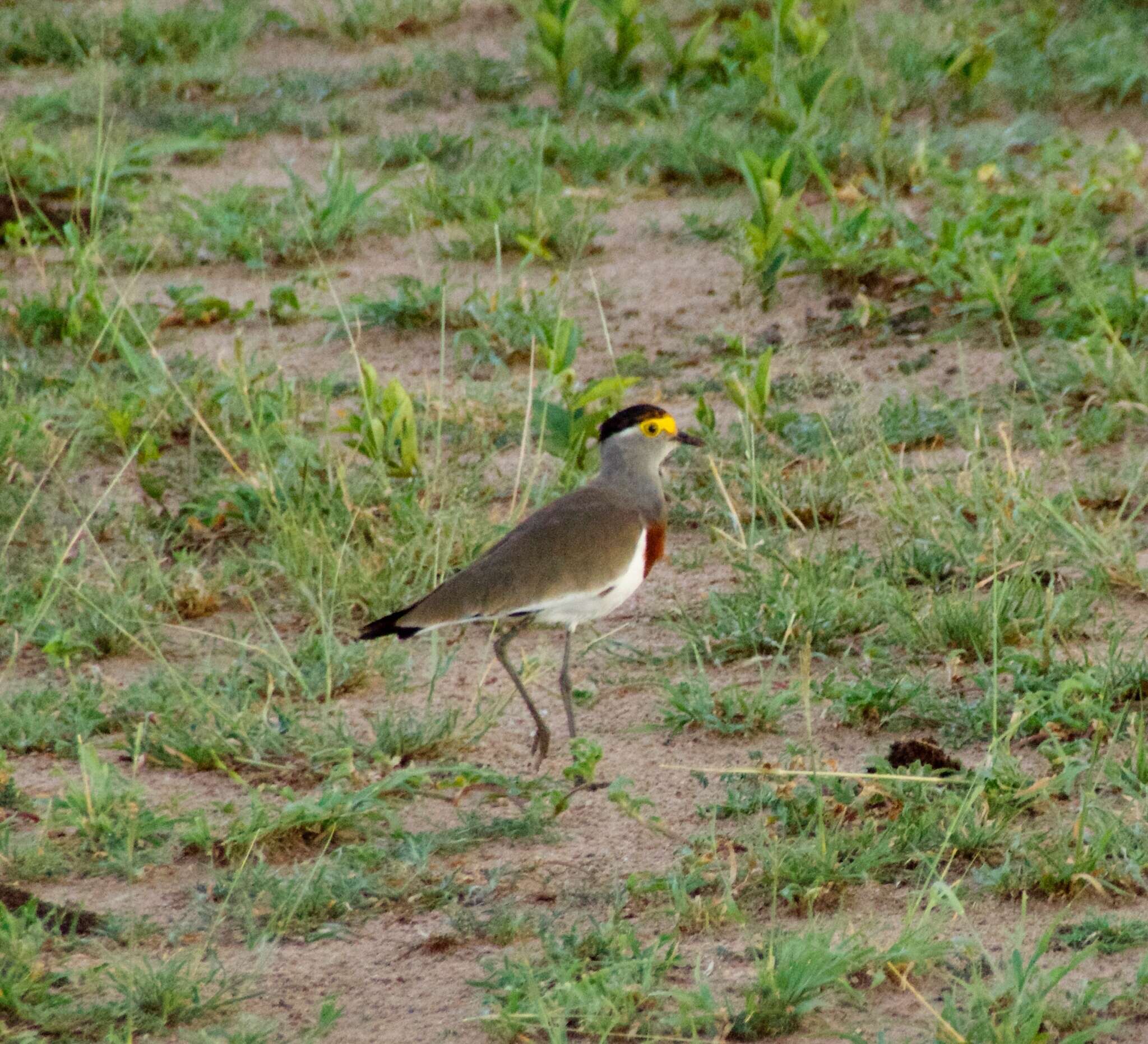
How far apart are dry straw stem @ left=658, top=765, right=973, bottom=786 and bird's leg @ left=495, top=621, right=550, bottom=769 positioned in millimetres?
493

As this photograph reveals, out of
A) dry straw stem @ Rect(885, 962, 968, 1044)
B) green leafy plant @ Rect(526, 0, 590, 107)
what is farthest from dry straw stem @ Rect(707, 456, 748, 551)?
green leafy plant @ Rect(526, 0, 590, 107)

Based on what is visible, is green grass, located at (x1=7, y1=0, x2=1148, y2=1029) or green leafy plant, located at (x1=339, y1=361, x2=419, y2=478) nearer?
green grass, located at (x1=7, y1=0, x2=1148, y2=1029)

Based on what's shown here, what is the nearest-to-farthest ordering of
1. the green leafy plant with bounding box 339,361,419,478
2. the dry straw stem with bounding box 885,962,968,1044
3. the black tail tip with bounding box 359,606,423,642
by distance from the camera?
the dry straw stem with bounding box 885,962,968,1044 < the black tail tip with bounding box 359,606,423,642 < the green leafy plant with bounding box 339,361,419,478

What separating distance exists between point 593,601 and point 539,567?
0.58ft

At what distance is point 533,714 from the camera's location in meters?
4.24

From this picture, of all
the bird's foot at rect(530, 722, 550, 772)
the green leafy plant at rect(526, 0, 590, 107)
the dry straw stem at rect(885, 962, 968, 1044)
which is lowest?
the bird's foot at rect(530, 722, 550, 772)

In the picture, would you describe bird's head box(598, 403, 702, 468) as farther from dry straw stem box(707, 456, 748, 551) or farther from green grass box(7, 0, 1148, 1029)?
green grass box(7, 0, 1148, 1029)

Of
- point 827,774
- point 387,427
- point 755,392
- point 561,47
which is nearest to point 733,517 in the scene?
point 755,392

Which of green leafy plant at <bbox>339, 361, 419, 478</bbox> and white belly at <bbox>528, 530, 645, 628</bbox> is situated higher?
green leafy plant at <bbox>339, 361, 419, 478</bbox>

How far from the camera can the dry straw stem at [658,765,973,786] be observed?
137 inches

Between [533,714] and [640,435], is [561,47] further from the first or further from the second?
[533,714]

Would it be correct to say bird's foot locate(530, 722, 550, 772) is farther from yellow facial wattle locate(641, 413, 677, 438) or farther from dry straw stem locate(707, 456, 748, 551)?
yellow facial wattle locate(641, 413, 677, 438)

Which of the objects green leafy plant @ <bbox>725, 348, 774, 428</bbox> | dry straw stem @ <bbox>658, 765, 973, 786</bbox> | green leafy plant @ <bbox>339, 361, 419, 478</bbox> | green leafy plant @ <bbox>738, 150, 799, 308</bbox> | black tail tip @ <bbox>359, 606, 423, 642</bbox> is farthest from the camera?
green leafy plant @ <bbox>738, 150, 799, 308</bbox>

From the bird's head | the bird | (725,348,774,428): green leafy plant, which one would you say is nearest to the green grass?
(725,348,774,428): green leafy plant
